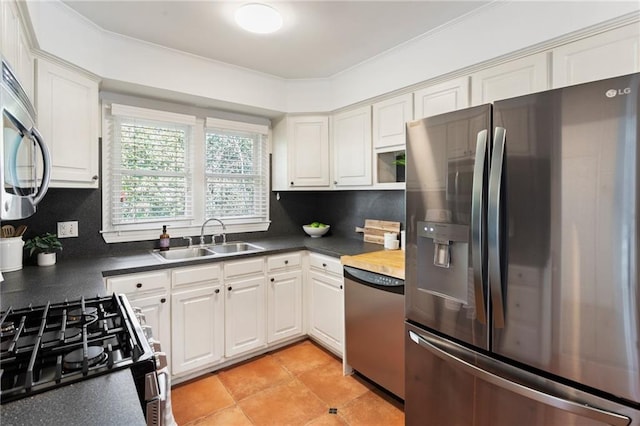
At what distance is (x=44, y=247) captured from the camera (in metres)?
2.15

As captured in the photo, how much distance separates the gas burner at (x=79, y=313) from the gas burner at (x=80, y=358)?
30cm

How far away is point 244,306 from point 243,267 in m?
0.31

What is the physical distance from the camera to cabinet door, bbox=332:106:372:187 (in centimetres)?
274

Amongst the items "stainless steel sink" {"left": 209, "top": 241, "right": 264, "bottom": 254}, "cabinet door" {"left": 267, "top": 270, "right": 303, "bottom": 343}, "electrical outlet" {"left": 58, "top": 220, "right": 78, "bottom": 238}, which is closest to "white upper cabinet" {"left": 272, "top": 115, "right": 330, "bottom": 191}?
"stainless steel sink" {"left": 209, "top": 241, "right": 264, "bottom": 254}

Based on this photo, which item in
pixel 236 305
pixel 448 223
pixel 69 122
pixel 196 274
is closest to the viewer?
pixel 448 223

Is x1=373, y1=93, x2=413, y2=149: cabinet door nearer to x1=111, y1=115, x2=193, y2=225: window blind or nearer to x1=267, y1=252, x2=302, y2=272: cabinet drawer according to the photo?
x1=267, y1=252, x2=302, y2=272: cabinet drawer

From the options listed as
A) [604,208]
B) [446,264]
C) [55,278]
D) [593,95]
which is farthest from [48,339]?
[593,95]

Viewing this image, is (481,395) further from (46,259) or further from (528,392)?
(46,259)

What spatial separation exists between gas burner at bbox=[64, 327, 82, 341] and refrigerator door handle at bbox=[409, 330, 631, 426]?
1.44 meters

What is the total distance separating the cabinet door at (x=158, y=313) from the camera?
83.0 inches

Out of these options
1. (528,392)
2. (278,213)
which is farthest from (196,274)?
(528,392)

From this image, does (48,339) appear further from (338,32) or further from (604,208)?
(338,32)

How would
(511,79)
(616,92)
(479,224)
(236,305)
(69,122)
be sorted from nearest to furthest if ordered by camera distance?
(616,92), (479,224), (511,79), (69,122), (236,305)

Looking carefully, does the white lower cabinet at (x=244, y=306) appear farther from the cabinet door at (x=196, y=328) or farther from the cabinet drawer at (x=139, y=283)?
the cabinet drawer at (x=139, y=283)
